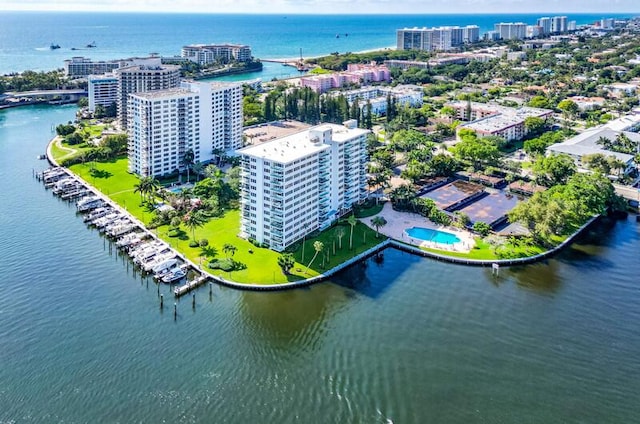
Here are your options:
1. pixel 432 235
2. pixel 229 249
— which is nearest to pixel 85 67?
pixel 229 249

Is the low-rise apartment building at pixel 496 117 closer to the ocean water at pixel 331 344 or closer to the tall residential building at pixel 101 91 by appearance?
the ocean water at pixel 331 344

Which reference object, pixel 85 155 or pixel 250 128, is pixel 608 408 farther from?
pixel 250 128

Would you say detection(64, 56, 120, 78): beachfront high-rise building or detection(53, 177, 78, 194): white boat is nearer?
detection(53, 177, 78, 194): white boat

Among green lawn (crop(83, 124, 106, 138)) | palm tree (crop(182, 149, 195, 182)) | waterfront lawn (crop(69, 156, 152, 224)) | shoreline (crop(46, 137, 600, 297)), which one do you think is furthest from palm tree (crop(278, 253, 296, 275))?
green lawn (crop(83, 124, 106, 138))

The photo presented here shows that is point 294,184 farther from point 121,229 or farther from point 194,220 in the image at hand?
point 121,229

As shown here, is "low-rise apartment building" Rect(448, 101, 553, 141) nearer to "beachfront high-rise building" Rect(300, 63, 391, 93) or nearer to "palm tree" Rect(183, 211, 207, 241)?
"beachfront high-rise building" Rect(300, 63, 391, 93)

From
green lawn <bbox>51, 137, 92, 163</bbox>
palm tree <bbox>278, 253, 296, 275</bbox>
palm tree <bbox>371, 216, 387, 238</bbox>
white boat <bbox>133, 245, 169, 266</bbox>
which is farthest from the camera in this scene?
green lawn <bbox>51, 137, 92, 163</bbox>

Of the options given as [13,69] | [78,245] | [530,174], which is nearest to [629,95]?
[530,174]
